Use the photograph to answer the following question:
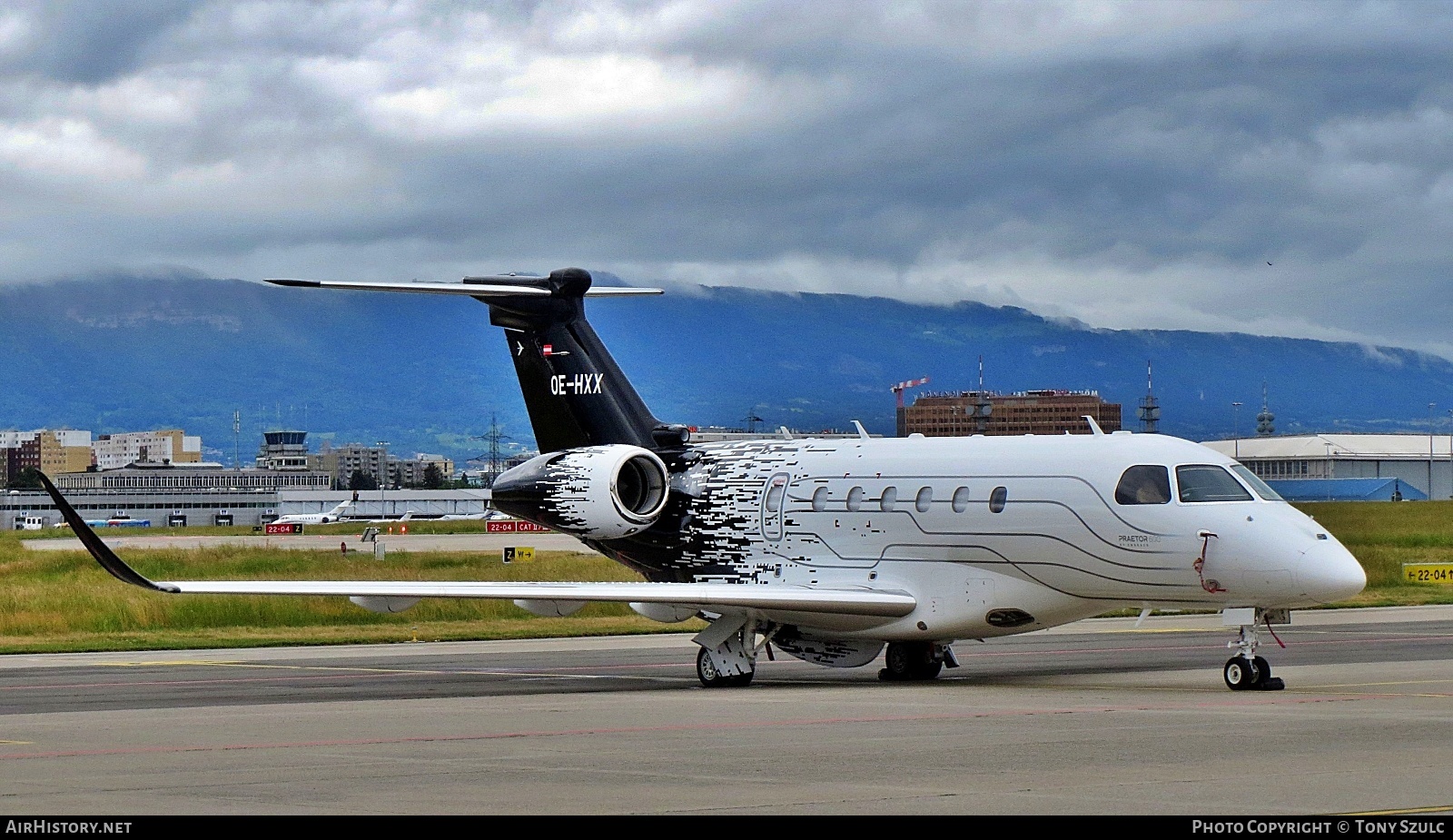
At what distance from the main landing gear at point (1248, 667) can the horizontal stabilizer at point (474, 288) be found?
12728 millimetres

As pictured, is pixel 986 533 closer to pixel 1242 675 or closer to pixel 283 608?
pixel 1242 675

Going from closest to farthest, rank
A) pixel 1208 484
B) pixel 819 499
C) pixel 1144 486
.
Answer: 1. pixel 1208 484
2. pixel 1144 486
3. pixel 819 499

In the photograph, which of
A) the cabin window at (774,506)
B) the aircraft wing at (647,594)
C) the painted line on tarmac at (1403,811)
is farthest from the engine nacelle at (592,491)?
the painted line on tarmac at (1403,811)

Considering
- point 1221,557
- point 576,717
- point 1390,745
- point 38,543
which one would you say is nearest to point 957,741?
point 1390,745

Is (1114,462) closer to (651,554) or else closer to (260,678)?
(651,554)

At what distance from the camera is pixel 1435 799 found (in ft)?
48.0

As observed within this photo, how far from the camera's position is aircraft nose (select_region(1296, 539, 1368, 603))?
983 inches

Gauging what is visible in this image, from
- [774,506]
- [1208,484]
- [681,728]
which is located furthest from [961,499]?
[681,728]

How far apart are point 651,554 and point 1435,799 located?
65.4 feet

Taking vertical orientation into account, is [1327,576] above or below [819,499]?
below

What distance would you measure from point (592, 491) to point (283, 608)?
1654 centimetres

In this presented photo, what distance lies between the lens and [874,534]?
29656 millimetres

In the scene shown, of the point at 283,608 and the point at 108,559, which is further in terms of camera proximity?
the point at 283,608

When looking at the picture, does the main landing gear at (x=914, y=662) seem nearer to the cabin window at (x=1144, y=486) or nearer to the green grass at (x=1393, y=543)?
the cabin window at (x=1144, y=486)
